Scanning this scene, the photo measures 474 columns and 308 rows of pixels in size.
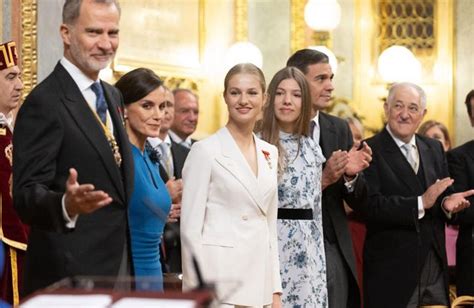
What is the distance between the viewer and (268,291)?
5246 millimetres

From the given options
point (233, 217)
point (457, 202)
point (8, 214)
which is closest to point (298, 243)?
point (233, 217)

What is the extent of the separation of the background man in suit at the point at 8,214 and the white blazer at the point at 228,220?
83cm

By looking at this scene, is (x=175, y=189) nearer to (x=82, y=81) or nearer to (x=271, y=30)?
(x=82, y=81)

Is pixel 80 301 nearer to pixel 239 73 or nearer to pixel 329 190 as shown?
pixel 239 73

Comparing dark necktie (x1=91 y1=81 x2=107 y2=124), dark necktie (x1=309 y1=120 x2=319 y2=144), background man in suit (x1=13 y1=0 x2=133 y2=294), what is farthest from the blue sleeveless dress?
dark necktie (x1=309 y1=120 x2=319 y2=144)

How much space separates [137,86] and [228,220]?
31.9 inches

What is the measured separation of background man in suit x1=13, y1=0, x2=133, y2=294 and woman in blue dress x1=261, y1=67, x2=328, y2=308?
1735 millimetres

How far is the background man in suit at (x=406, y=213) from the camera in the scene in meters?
6.73

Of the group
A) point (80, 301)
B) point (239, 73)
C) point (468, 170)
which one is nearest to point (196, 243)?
point (239, 73)

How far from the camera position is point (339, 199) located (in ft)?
21.5

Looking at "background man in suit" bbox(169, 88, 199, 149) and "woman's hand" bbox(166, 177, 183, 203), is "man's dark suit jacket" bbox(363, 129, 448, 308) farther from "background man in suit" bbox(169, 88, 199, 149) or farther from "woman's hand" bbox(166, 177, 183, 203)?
"background man in suit" bbox(169, 88, 199, 149)

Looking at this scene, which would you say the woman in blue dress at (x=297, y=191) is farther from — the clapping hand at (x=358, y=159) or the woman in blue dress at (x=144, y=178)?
the woman in blue dress at (x=144, y=178)

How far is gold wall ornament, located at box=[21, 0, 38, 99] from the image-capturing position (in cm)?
716

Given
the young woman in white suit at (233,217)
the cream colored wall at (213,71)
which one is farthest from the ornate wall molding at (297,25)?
the young woman in white suit at (233,217)
